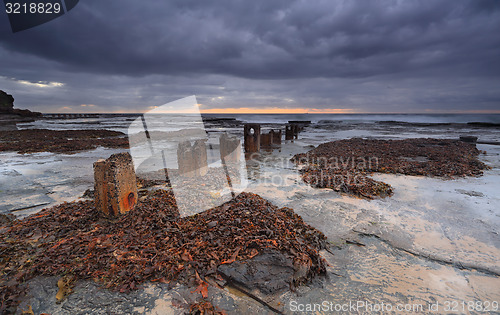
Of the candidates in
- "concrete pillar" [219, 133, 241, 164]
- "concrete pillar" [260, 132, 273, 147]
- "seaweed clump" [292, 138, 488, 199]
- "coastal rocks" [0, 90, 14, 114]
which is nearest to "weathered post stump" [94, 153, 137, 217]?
"seaweed clump" [292, 138, 488, 199]

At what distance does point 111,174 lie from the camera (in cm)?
418

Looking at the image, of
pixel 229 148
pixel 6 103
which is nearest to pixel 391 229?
pixel 229 148

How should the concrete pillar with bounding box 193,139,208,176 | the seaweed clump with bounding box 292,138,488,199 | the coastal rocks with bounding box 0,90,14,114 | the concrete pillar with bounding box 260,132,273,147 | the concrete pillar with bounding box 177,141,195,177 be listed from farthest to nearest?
the coastal rocks with bounding box 0,90,14,114, the concrete pillar with bounding box 260,132,273,147, the concrete pillar with bounding box 193,139,208,176, the concrete pillar with bounding box 177,141,195,177, the seaweed clump with bounding box 292,138,488,199

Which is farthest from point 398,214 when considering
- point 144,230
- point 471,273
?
point 144,230

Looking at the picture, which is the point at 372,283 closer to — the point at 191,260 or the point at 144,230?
the point at 191,260

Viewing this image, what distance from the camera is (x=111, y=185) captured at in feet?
13.8

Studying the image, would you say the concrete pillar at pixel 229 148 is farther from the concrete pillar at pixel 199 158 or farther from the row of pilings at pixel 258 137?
the row of pilings at pixel 258 137

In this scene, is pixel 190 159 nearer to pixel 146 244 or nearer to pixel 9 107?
pixel 146 244

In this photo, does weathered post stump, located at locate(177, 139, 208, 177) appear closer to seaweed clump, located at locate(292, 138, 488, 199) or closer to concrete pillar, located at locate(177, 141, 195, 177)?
concrete pillar, located at locate(177, 141, 195, 177)

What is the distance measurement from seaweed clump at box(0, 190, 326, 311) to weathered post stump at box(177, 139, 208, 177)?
2.30 meters

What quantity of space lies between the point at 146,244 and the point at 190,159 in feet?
11.9

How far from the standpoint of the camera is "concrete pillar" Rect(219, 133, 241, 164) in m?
9.54

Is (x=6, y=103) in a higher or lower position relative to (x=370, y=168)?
higher

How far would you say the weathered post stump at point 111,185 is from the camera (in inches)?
165
